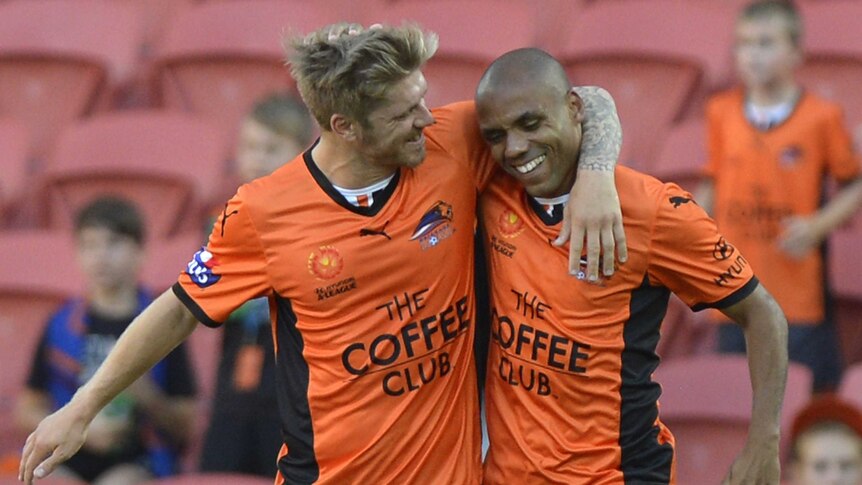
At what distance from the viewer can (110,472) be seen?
5031 millimetres

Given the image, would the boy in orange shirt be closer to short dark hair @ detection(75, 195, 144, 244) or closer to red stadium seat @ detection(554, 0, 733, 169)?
red stadium seat @ detection(554, 0, 733, 169)

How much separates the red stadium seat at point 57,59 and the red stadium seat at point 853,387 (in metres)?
3.39

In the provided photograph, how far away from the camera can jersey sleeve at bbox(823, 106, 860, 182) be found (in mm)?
5355

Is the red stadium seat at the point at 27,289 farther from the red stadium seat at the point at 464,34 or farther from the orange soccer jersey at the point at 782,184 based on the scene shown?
the orange soccer jersey at the point at 782,184

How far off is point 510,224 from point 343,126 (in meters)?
0.44

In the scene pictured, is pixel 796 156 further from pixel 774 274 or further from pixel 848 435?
pixel 848 435

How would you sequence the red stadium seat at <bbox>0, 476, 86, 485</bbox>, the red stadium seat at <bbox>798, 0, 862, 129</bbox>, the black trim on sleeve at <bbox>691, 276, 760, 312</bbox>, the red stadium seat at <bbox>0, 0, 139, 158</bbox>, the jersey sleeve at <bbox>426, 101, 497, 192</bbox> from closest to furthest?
the black trim on sleeve at <bbox>691, 276, 760, 312</bbox>, the jersey sleeve at <bbox>426, 101, 497, 192</bbox>, the red stadium seat at <bbox>0, 476, 86, 485</bbox>, the red stadium seat at <bbox>798, 0, 862, 129</bbox>, the red stadium seat at <bbox>0, 0, 139, 158</bbox>

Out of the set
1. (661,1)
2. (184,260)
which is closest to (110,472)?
(184,260)

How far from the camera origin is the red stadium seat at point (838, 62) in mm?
6074

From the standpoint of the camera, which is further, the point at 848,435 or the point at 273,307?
the point at 848,435

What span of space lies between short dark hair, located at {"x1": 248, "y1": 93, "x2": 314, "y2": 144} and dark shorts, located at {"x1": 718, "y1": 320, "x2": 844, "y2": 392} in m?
1.59

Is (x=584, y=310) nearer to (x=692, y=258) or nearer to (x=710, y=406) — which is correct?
(x=692, y=258)

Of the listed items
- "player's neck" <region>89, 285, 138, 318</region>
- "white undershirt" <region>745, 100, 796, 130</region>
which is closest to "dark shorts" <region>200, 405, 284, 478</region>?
"player's neck" <region>89, 285, 138, 318</region>

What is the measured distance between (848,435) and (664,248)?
130 cm
